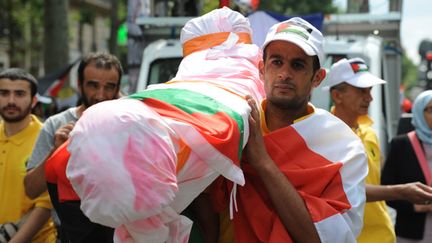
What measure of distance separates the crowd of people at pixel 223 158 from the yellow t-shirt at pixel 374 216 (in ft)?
0.04

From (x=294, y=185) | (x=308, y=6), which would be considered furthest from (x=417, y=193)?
(x=308, y=6)

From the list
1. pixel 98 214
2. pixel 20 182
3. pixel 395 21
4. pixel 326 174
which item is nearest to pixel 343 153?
pixel 326 174

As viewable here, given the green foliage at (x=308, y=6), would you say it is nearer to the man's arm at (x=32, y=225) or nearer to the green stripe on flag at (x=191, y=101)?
the man's arm at (x=32, y=225)

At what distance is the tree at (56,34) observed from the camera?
545 inches

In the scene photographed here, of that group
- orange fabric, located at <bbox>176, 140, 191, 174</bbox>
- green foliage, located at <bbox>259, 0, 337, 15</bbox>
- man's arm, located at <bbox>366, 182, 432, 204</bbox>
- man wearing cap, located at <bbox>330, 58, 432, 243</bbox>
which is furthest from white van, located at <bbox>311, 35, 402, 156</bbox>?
green foliage, located at <bbox>259, 0, 337, 15</bbox>

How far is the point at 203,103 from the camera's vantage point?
2.30 meters

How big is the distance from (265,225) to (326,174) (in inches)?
10.9

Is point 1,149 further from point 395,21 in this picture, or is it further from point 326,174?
point 395,21

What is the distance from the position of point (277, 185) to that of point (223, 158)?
335 mm

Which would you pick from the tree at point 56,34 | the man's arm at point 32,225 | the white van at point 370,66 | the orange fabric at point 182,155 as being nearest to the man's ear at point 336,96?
the white van at point 370,66

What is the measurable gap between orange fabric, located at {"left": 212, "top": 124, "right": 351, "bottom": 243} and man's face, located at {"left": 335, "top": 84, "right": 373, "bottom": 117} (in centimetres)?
171

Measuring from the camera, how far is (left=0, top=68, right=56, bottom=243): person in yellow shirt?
13.6 feet

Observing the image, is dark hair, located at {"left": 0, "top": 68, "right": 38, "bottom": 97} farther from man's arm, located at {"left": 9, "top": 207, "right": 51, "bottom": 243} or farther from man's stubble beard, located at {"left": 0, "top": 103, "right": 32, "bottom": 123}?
man's arm, located at {"left": 9, "top": 207, "right": 51, "bottom": 243}

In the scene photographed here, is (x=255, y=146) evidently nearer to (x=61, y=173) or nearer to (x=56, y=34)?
(x=61, y=173)
